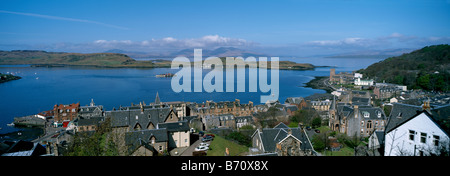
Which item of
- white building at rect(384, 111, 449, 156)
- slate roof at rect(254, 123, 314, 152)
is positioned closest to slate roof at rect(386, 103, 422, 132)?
white building at rect(384, 111, 449, 156)

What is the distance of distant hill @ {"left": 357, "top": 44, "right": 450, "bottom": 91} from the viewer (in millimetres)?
46588

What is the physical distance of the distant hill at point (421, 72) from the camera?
46.6 metres

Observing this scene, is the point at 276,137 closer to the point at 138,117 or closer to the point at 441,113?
the point at 441,113

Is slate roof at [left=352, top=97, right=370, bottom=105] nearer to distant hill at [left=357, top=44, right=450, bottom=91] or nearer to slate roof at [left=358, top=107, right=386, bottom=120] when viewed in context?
slate roof at [left=358, top=107, right=386, bottom=120]

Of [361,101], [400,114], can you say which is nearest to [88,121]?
[400,114]

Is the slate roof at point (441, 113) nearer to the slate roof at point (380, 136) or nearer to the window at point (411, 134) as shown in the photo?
the window at point (411, 134)

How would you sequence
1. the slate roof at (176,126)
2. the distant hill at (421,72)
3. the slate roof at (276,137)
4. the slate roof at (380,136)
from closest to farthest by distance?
the slate roof at (276,137) → the slate roof at (380,136) → the slate roof at (176,126) → the distant hill at (421,72)

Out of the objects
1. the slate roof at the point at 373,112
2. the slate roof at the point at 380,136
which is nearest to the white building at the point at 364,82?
the slate roof at the point at 373,112

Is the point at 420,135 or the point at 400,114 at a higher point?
the point at 400,114

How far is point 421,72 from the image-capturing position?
5562 centimetres

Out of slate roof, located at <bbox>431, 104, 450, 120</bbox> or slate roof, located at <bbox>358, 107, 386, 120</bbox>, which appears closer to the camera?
slate roof, located at <bbox>431, 104, 450, 120</bbox>

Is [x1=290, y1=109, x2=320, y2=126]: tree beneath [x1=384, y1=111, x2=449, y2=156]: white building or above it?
beneath
